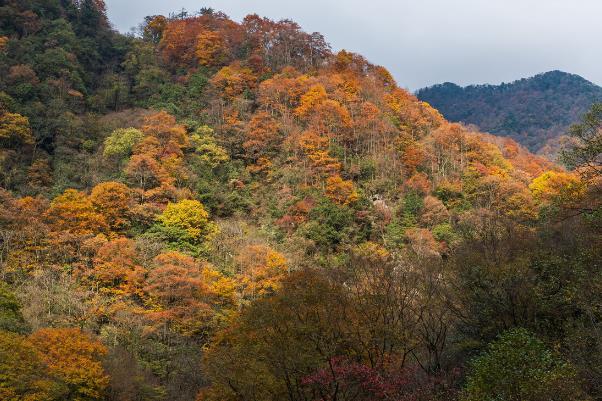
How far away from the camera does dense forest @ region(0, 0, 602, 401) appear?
1767 centimetres

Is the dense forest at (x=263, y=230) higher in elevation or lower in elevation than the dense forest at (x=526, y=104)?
lower

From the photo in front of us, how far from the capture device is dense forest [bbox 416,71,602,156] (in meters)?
96.2

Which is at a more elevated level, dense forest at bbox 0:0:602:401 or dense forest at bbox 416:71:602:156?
dense forest at bbox 416:71:602:156

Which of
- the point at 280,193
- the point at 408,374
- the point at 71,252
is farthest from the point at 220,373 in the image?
the point at 280,193

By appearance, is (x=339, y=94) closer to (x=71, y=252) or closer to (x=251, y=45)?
(x=251, y=45)

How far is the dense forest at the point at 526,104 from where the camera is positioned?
316 feet

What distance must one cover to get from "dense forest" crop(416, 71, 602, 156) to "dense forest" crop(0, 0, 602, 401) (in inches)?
1575

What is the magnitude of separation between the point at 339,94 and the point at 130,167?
2152 cm

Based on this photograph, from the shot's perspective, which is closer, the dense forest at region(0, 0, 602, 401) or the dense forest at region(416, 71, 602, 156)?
the dense forest at region(0, 0, 602, 401)

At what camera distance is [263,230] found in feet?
→ 133

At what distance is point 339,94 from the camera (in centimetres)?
5000

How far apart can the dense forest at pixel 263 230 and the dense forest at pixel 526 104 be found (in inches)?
1575

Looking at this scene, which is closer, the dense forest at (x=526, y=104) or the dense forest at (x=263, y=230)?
the dense forest at (x=263, y=230)

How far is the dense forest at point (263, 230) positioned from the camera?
17672 millimetres
